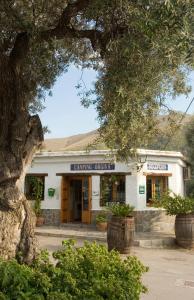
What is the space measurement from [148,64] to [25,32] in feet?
7.91

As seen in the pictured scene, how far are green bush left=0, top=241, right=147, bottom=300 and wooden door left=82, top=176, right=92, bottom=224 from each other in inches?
556

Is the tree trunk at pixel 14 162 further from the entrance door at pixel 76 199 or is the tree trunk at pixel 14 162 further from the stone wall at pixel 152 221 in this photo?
the entrance door at pixel 76 199

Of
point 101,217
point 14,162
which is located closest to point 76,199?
point 101,217

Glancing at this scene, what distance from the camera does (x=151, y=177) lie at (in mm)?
20391

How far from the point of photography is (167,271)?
11.7 m

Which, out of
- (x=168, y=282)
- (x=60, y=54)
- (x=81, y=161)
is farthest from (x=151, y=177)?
(x=60, y=54)

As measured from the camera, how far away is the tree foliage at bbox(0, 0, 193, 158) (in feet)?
18.5

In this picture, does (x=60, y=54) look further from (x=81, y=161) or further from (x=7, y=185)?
(x=81, y=161)

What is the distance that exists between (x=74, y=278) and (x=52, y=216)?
1525 centimetres

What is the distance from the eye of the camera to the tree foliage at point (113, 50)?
5629 mm

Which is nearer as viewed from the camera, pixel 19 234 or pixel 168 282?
pixel 19 234

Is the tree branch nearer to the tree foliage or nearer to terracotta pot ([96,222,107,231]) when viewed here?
the tree foliage

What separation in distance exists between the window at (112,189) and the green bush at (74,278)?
13494 millimetres

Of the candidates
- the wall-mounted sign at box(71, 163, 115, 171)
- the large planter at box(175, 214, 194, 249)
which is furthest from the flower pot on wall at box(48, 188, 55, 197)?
the large planter at box(175, 214, 194, 249)
